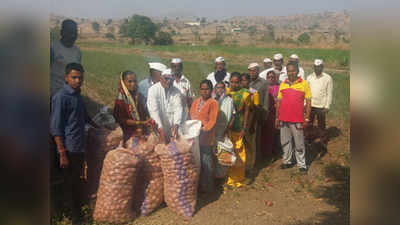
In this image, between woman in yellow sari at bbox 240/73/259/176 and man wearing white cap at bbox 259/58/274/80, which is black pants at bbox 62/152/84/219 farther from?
man wearing white cap at bbox 259/58/274/80

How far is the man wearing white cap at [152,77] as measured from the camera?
4.05 metres

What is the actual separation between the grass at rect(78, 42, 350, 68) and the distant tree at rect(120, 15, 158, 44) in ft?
0.39

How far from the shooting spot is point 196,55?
15.8 ft

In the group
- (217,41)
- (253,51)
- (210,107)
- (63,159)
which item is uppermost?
(217,41)

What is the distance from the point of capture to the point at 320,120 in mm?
5414

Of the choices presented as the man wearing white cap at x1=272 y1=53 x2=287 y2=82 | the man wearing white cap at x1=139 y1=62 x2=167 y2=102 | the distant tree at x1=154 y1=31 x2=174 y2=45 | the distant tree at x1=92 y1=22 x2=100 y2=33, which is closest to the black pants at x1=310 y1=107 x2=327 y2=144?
the man wearing white cap at x1=272 y1=53 x2=287 y2=82

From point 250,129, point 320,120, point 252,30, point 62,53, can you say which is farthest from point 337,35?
point 62,53

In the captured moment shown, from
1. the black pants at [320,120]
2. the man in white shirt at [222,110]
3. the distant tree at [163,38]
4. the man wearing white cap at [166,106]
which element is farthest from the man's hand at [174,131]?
the black pants at [320,120]

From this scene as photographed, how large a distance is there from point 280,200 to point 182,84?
192 cm

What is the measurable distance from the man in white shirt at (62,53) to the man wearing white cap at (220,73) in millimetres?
1856

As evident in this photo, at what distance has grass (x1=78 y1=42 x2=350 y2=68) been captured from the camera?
4.46m

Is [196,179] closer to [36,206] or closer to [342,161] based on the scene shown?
[36,206]

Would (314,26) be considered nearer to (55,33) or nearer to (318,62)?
(318,62)

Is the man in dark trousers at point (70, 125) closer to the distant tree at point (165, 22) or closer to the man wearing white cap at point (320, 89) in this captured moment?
the distant tree at point (165, 22)
